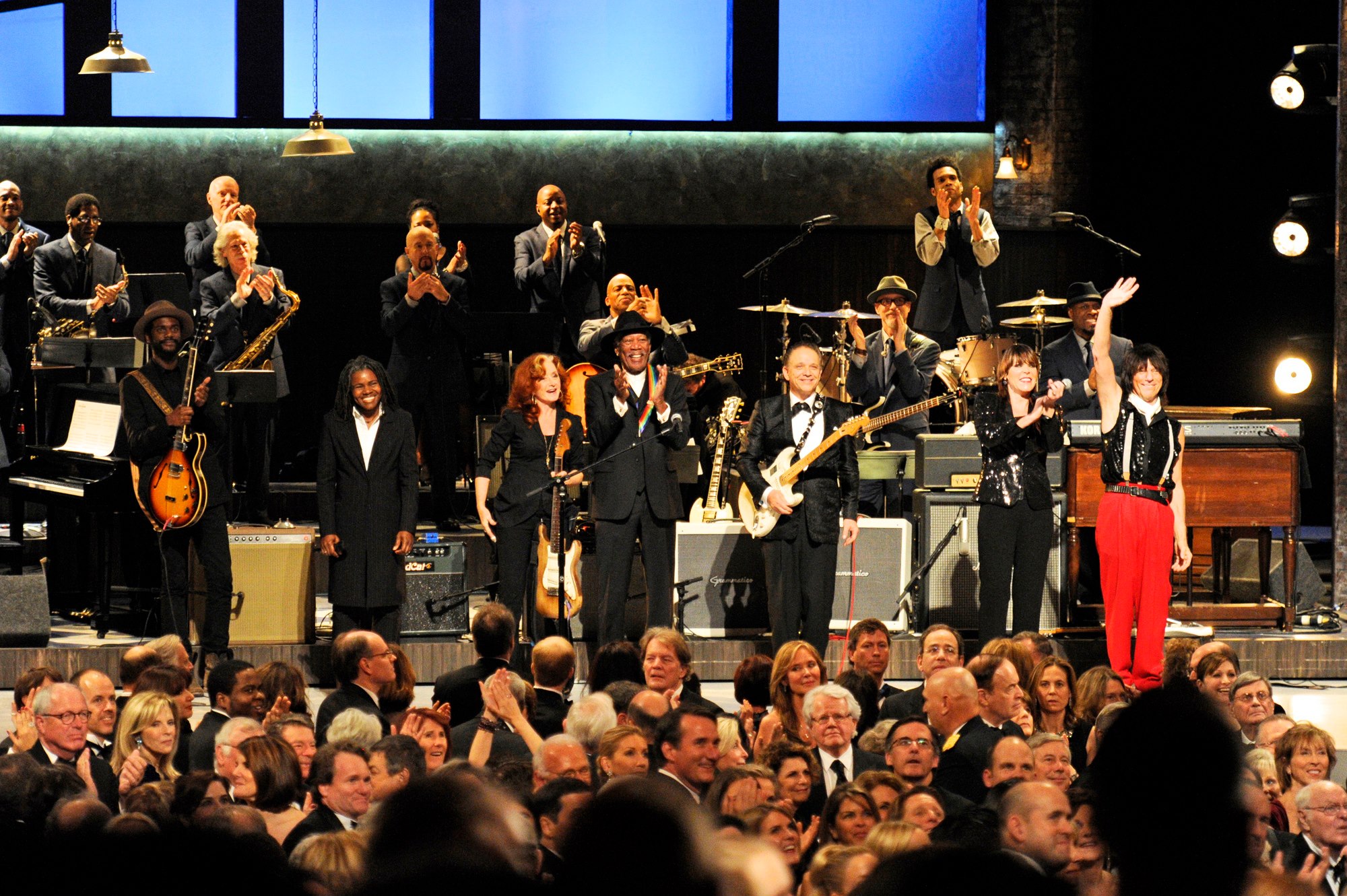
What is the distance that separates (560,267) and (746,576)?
2.76 meters

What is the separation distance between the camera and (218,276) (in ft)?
32.2

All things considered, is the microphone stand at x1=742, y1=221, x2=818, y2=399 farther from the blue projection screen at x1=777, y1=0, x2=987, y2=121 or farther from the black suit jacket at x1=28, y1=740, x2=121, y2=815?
the black suit jacket at x1=28, y1=740, x2=121, y2=815

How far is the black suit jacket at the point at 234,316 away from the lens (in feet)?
31.4

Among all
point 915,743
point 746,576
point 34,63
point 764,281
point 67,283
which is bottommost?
point 915,743

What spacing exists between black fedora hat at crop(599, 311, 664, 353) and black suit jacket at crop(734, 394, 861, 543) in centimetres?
67

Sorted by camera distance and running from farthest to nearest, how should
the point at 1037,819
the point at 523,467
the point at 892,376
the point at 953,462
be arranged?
the point at 892,376
the point at 953,462
the point at 523,467
the point at 1037,819

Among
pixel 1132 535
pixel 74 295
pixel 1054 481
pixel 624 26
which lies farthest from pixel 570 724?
pixel 624 26

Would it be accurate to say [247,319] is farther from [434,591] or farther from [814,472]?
[814,472]

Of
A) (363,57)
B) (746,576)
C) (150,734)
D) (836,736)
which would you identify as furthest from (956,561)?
(363,57)

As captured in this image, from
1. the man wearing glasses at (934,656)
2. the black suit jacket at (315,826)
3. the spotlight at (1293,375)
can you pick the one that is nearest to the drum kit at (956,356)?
the spotlight at (1293,375)

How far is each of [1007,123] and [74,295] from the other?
24.8ft

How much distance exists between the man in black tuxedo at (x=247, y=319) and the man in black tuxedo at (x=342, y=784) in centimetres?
512

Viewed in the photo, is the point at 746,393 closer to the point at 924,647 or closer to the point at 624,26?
the point at 624,26

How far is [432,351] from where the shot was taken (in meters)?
10.2
